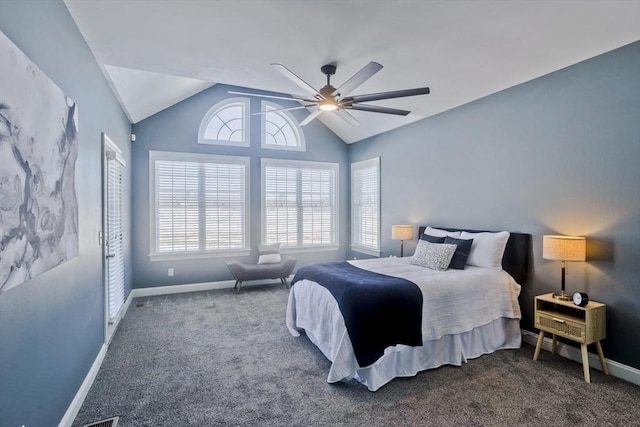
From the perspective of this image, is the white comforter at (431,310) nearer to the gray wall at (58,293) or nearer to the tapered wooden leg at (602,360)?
the tapered wooden leg at (602,360)

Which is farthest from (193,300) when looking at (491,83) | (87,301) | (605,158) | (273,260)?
(605,158)

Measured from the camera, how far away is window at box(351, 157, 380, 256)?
20.4 feet

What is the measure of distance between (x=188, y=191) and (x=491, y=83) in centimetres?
482

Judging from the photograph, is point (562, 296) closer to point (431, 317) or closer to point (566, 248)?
point (566, 248)

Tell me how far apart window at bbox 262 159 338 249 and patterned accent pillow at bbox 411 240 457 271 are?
3.01m

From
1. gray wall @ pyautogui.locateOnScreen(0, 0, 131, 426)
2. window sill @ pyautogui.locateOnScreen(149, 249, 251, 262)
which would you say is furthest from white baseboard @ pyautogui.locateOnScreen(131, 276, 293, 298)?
gray wall @ pyautogui.locateOnScreen(0, 0, 131, 426)

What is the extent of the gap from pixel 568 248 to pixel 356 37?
2.60 m

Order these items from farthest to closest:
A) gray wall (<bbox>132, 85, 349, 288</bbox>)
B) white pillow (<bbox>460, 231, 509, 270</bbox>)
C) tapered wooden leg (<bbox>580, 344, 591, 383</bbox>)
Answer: gray wall (<bbox>132, 85, 349, 288</bbox>)
white pillow (<bbox>460, 231, 509, 270</bbox>)
tapered wooden leg (<bbox>580, 344, 591, 383</bbox>)

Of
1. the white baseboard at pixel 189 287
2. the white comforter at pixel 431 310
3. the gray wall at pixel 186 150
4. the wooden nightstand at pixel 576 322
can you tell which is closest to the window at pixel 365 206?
the gray wall at pixel 186 150

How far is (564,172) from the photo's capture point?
325 centimetres

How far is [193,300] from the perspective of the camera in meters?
5.09

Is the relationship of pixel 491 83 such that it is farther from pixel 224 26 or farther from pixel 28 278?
pixel 28 278

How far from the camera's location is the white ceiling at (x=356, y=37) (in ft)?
7.45

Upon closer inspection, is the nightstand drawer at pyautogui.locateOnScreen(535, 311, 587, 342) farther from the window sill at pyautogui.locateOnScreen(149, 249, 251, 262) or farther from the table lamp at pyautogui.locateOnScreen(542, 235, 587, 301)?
the window sill at pyautogui.locateOnScreen(149, 249, 251, 262)
